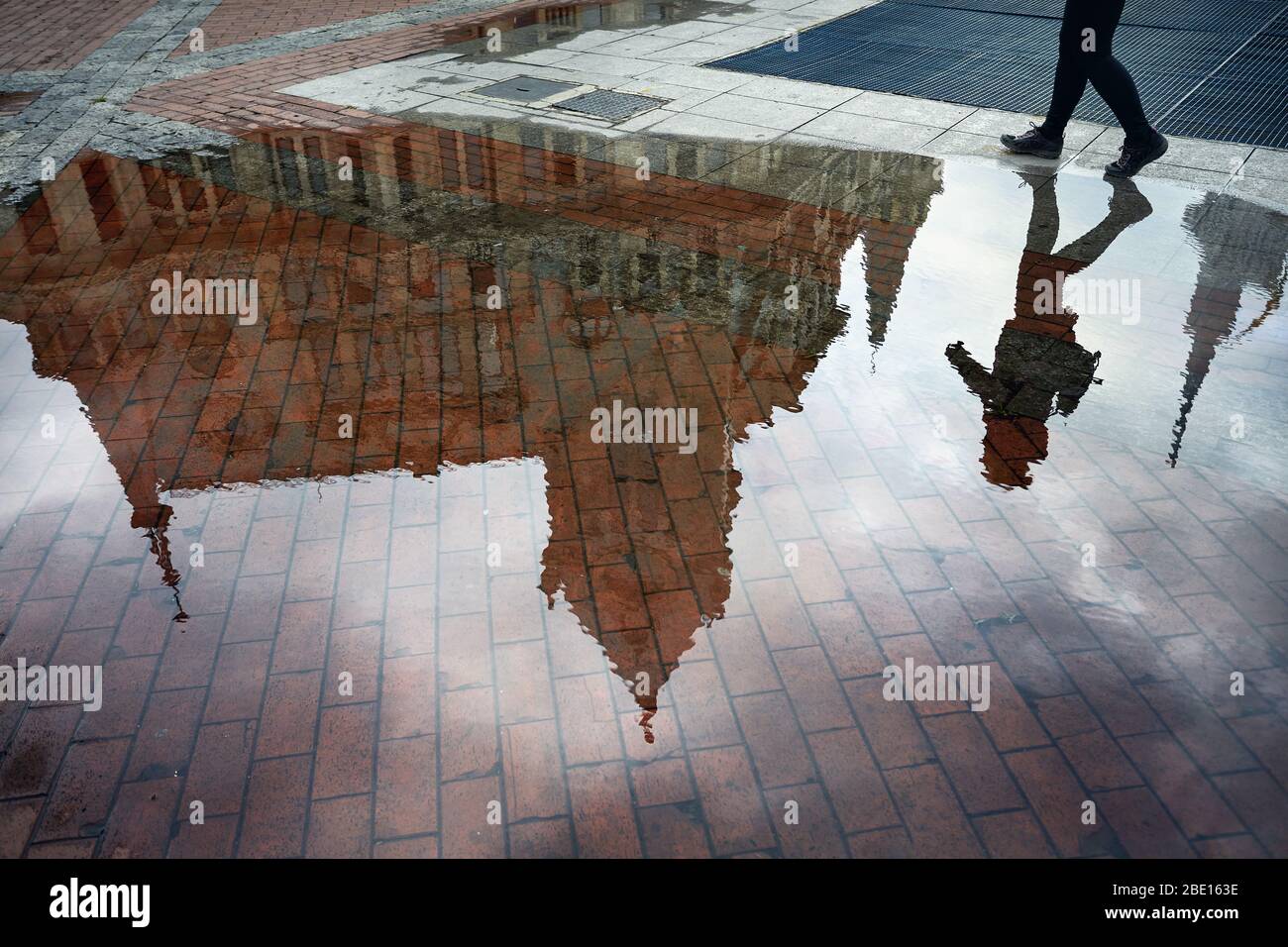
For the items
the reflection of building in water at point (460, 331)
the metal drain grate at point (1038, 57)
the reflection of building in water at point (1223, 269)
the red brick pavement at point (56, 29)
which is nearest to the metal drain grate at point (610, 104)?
the reflection of building in water at point (460, 331)

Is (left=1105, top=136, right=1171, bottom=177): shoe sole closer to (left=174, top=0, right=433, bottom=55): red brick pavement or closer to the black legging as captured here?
the black legging

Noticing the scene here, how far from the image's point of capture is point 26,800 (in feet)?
12.2

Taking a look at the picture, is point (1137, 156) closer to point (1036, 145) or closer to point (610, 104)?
point (1036, 145)

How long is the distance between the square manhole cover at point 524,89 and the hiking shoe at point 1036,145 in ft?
16.5

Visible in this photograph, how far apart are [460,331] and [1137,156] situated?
20.6 feet

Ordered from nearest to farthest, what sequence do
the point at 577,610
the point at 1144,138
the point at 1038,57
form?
1. the point at 577,610
2. the point at 1144,138
3. the point at 1038,57

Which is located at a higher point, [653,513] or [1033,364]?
[1033,364]

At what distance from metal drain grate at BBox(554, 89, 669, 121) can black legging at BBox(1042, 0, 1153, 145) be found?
164 inches

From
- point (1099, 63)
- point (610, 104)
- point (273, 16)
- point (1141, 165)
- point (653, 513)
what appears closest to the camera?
point (653, 513)

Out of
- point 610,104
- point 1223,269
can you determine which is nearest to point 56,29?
point 610,104

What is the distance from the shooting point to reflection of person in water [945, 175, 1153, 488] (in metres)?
5.55

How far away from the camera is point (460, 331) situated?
22.0 feet

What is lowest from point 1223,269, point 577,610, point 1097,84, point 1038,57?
point 577,610
